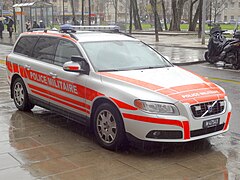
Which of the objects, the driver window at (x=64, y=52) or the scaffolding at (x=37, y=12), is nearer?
the driver window at (x=64, y=52)

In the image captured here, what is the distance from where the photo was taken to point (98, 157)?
5328mm

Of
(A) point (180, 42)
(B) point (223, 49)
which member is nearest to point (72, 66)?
(B) point (223, 49)

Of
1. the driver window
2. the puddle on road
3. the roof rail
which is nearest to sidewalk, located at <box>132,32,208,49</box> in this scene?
the roof rail

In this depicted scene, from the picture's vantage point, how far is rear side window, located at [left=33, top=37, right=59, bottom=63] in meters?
6.93

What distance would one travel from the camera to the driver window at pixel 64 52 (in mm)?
6478

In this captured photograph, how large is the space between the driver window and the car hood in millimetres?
859

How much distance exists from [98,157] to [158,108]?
103cm

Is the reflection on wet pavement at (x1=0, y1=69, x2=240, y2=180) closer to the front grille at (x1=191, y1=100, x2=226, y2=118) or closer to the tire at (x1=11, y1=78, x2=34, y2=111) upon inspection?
the front grille at (x1=191, y1=100, x2=226, y2=118)

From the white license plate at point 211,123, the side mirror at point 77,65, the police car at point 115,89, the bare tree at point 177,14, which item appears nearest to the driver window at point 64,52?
the police car at point 115,89

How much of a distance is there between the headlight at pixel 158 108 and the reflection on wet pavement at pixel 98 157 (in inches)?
19.7

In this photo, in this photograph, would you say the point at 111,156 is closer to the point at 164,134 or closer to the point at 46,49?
the point at 164,134

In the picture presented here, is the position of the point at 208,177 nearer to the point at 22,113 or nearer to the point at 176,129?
the point at 176,129

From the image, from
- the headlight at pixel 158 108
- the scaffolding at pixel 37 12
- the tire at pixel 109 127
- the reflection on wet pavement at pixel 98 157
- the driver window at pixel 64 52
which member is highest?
the scaffolding at pixel 37 12

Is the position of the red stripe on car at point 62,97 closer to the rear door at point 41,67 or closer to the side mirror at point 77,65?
the rear door at point 41,67
